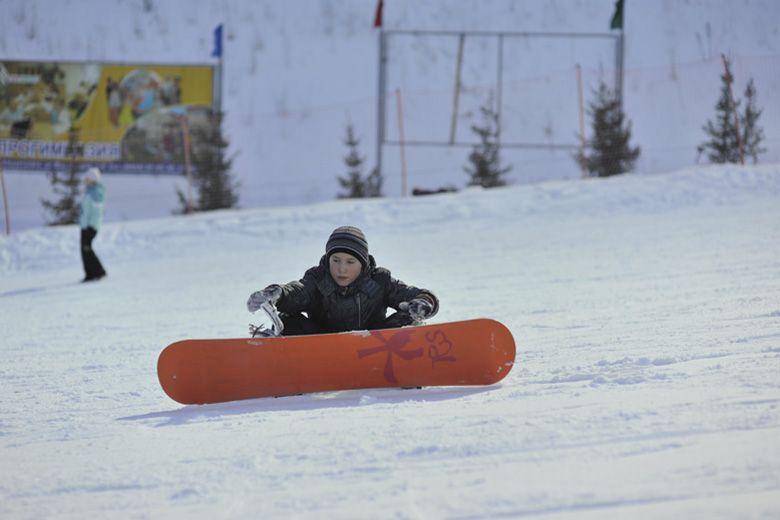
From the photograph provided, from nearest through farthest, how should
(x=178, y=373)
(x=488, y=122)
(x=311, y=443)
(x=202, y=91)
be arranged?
(x=311, y=443), (x=178, y=373), (x=488, y=122), (x=202, y=91)

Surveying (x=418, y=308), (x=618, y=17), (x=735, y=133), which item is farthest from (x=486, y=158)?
(x=418, y=308)

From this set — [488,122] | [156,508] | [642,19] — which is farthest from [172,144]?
[156,508]

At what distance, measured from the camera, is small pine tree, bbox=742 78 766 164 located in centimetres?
1606

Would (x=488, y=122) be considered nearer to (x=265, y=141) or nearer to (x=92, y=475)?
→ (x=265, y=141)

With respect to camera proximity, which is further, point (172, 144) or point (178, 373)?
point (172, 144)

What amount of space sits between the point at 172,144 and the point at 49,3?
23.8 ft

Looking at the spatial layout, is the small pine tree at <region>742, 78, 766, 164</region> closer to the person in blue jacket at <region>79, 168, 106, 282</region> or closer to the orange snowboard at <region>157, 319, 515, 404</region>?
the person in blue jacket at <region>79, 168, 106, 282</region>

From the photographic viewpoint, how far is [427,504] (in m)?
2.28

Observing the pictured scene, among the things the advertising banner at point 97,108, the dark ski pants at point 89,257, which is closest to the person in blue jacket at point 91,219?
the dark ski pants at point 89,257

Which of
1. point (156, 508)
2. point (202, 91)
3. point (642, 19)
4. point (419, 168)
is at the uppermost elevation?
point (642, 19)

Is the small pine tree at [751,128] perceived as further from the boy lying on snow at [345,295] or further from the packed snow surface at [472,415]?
the boy lying on snow at [345,295]

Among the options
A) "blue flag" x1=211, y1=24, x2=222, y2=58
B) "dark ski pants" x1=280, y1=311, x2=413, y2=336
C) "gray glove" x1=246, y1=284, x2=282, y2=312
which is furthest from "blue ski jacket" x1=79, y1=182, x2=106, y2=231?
"blue flag" x1=211, y1=24, x2=222, y2=58

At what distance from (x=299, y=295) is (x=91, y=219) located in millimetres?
6618

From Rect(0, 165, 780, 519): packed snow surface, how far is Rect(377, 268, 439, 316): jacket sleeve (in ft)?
1.83
